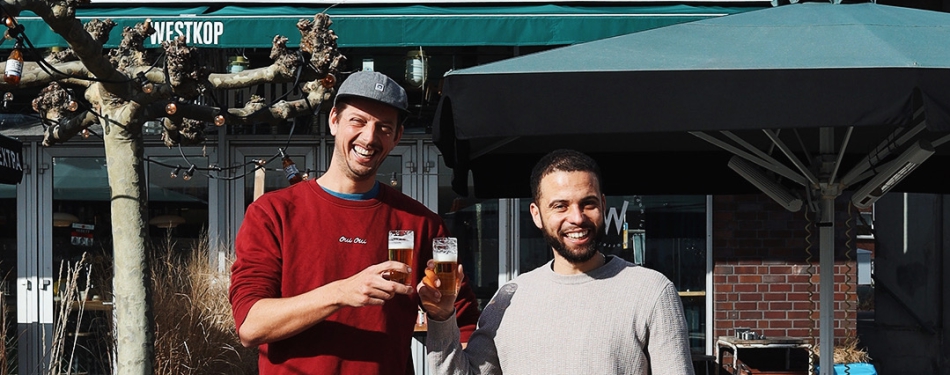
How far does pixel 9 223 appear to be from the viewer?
8570 millimetres

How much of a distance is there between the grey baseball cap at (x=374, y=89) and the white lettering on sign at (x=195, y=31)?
4327 mm

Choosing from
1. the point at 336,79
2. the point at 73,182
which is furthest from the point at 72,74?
the point at 73,182

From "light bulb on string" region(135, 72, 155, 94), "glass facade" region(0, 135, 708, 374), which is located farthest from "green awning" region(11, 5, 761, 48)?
"light bulb on string" region(135, 72, 155, 94)

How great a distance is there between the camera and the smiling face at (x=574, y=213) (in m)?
2.59

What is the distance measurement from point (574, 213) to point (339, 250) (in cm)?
66

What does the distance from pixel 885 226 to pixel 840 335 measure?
102 inches

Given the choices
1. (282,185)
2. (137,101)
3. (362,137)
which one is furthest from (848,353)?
(362,137)

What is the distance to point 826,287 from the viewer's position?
4.65m

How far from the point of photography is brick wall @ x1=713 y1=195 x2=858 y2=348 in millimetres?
8352

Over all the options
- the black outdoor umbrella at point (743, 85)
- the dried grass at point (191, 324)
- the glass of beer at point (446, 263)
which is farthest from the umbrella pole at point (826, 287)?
the dried grass at point (191, 324)

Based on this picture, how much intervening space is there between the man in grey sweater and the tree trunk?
3.33 metres

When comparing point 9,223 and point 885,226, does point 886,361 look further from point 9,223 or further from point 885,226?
point 9,223

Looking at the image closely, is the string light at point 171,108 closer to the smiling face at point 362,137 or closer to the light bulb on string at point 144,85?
the light bulb on string at point 144,85

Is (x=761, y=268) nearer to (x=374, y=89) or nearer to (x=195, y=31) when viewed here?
(x=195, y=31)
